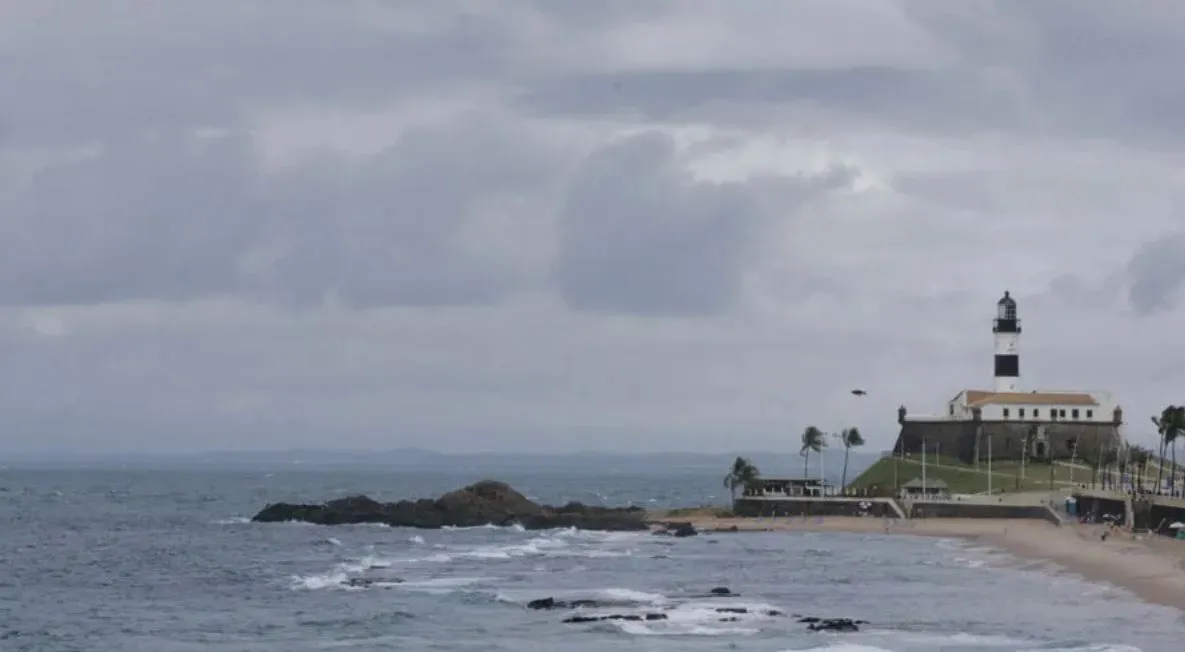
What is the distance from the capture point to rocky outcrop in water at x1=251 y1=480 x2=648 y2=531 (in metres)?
128

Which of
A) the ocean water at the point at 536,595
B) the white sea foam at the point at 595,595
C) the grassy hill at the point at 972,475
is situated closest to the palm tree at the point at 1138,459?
the grassy hill at the point at 972,475

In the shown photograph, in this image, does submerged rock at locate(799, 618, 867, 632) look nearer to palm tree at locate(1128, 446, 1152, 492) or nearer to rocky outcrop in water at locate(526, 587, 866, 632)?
rocky outcrop in water at locate(526, 587, 866, 632)

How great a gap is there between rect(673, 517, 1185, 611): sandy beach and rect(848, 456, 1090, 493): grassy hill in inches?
432

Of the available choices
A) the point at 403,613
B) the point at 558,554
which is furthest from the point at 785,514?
the point at 403,613

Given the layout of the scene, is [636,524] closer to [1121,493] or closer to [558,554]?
[558,554]

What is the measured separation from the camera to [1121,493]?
10675 centimetres

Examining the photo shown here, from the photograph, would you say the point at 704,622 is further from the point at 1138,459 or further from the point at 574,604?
Answer: the point at 1138,459

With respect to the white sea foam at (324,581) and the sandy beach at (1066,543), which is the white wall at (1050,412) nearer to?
the sandy beach at (1066,543)

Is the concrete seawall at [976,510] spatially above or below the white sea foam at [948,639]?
above

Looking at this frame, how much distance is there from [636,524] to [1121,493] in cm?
3385

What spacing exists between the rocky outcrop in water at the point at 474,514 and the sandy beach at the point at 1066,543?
7326mm

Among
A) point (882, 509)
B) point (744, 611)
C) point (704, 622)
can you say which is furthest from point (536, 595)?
point (882, 509)

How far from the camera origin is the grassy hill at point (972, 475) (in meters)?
127

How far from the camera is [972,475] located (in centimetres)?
12950
